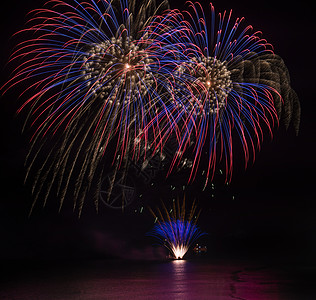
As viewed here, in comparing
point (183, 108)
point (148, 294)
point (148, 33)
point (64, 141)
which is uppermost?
point (148, 33)

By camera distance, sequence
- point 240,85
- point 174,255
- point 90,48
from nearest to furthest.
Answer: point 90,48
point 240,85
point 174,255

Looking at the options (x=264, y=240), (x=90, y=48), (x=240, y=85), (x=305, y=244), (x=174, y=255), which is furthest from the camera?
(x=264, y=240)

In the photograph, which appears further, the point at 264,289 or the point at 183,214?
the point at 183,214

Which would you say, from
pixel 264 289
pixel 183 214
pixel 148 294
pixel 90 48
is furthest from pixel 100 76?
pixel 183 214

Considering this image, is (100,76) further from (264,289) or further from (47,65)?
(264,289)

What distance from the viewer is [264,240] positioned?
10531 centimetres

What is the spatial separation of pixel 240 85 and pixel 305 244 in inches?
3425

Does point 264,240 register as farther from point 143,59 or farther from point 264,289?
point 143,59

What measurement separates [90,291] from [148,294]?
10.8 ft

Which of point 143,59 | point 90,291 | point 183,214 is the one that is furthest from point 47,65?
point 183,214

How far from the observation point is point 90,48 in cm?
1761

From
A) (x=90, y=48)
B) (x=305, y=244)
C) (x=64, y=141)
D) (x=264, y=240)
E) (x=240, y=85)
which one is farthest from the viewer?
(x=264, y=240)

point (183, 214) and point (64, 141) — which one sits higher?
point (183, 214)

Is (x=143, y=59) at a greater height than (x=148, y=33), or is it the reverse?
(x=148, y=33)
